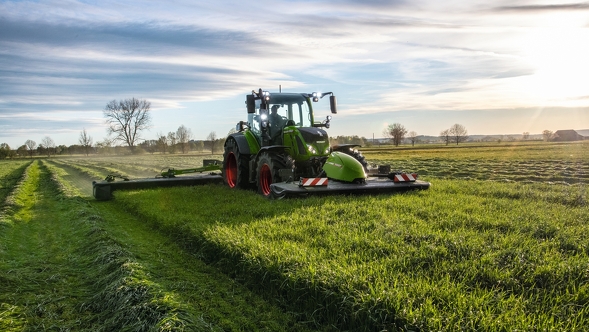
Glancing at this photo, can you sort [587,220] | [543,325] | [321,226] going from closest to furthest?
1. [543,325]
2. [321,226]
3. [587,220]

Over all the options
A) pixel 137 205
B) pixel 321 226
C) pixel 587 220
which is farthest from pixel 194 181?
pixel 587 220

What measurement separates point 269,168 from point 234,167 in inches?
131

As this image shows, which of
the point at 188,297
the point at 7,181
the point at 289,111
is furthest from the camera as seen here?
the point at 7,181

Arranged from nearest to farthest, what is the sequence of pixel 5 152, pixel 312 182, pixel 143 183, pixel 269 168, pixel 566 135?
1. pixel 312 182
2. pixel 269 168
3. pixel 143 183
4. pixel 5 152
5. pixel 566 135

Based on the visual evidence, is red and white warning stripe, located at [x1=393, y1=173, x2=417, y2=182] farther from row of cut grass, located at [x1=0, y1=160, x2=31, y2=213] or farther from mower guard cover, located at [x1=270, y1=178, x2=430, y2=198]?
row of cut grass, located at [x1=0, y1=160, x2=31, y2=213]

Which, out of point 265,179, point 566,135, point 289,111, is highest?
point 289,111

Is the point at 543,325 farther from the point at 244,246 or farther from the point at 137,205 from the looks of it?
the point at 137,205

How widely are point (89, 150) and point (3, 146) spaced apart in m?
14.0

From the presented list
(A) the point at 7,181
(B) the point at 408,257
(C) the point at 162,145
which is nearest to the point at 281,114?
(B) the point at 408,257

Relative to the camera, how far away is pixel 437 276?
3975 mm

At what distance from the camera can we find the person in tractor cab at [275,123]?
1073cm

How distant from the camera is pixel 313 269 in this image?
4.14 meters

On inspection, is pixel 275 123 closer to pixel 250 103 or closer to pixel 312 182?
pixel 250 103

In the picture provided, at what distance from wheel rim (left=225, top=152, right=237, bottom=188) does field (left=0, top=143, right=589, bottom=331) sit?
184 inches
